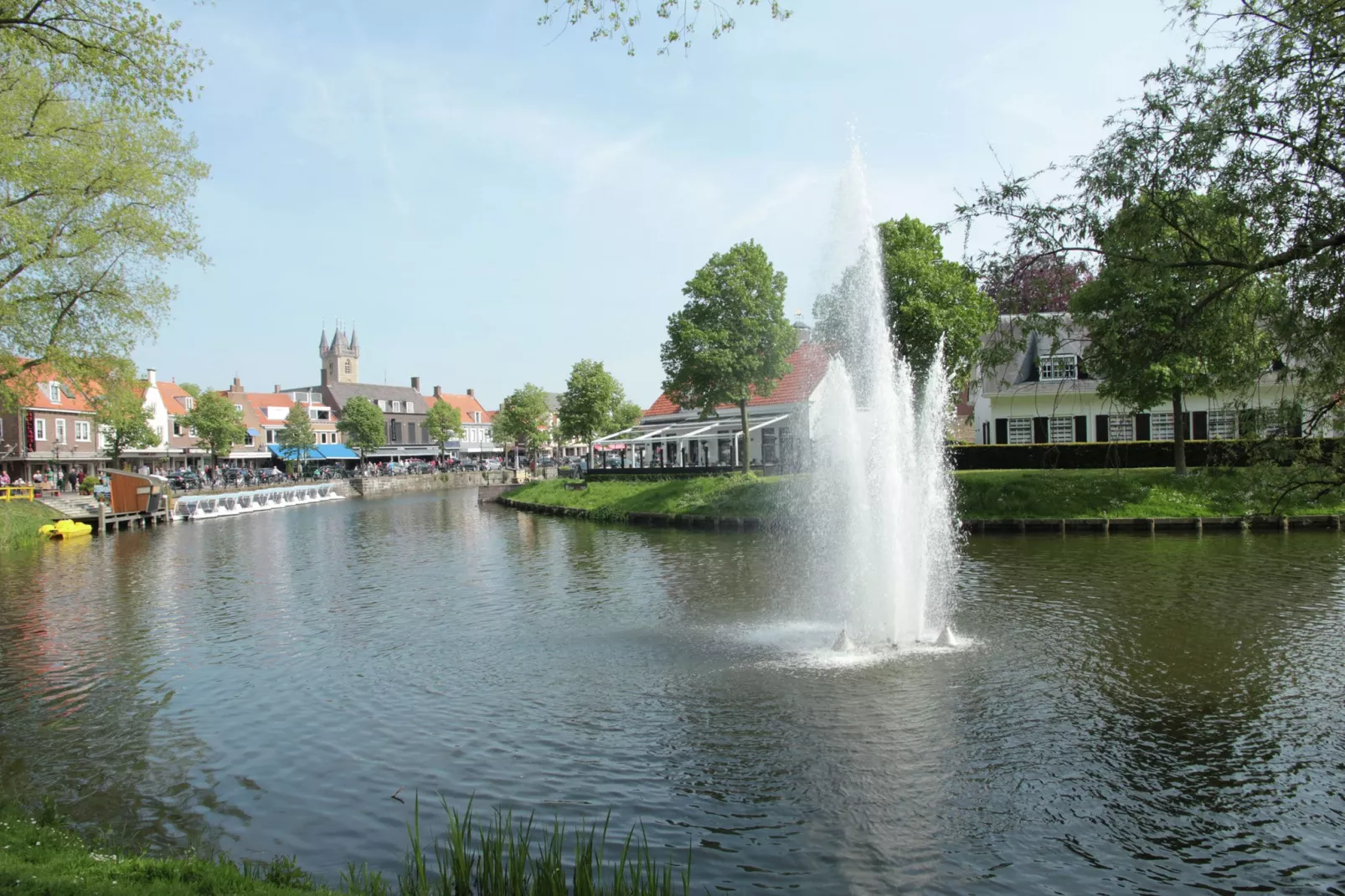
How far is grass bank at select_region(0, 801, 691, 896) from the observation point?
242 inches

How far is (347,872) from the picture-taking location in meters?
7.78

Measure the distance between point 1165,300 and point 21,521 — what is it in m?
43.5

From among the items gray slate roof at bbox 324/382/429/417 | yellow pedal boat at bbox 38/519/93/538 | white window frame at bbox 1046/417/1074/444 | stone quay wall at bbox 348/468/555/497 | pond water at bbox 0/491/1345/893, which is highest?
gray slate roof at bbox 324/382/429/417

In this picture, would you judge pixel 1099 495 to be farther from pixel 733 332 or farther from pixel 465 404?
pixel 465 404

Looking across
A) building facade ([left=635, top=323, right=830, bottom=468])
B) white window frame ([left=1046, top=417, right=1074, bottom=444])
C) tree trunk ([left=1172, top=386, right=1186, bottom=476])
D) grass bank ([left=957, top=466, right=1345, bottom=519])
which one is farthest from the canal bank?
white window frame ([left=1046, top=417, right=1074, bottom=444])

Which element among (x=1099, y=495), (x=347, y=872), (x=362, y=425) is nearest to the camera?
(x=347, y=872)

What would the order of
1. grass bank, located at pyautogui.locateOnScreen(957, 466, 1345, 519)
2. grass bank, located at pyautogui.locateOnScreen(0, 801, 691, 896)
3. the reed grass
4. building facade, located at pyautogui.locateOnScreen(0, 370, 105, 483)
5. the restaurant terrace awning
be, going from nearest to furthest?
grass bank, located at pyautogui.locateOnScreen(0, 801, 691, 896), the reed grass, grass bank, located at pyautogui.locateOnScreen(957, 466, 1345, 519), building facade, located at pyautogui.locateOnScreen(0, 370, 105, 483), the restaurant terrace awning

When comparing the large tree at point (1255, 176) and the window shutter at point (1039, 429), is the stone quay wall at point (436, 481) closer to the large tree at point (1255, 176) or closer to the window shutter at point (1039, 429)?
the window shutter at point (1039, 429)

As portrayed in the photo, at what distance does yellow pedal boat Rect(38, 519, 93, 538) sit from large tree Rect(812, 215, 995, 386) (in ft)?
113

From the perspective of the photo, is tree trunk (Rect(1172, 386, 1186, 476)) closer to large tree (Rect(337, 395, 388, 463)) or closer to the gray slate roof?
large tree (Rect(337, 395, 388, 463))

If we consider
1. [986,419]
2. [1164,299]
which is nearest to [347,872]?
[1164,299]

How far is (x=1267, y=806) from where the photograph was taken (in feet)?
28.1

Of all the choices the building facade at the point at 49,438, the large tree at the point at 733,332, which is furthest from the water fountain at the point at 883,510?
the building facade at the point at 49,438

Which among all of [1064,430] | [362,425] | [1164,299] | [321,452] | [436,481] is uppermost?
[362,425]
